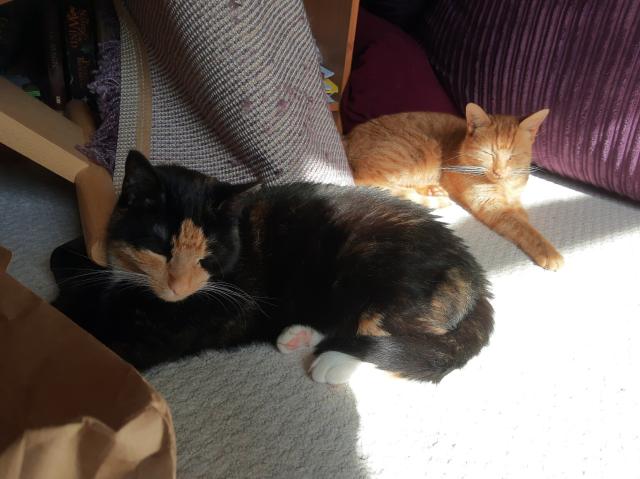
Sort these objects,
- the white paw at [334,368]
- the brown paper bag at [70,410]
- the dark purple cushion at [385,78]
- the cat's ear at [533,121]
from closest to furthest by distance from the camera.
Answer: the brown paper bag at [70,410]
the white paw at [334,368]
the cat's ear at [533,121]
the dark purple cushion at [385,78]

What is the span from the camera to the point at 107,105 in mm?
1162

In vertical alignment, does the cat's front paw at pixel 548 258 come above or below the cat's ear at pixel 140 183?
below

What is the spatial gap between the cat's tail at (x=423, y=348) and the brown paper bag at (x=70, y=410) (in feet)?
1.26

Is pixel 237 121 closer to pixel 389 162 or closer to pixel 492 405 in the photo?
pixel 389 162

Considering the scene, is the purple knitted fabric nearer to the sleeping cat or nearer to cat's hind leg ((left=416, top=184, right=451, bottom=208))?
the sleeping cat

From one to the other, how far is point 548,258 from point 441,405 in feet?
1.86

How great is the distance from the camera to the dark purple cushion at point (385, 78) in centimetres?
162

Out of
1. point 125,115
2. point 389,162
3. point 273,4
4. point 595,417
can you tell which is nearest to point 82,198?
point 125,115

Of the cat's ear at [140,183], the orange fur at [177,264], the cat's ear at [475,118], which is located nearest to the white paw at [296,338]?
Answer: the orange fur at [177,264]

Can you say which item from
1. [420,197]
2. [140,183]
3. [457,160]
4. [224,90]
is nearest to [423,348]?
[140,183]

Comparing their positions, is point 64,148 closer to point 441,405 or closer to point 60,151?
point 60,151

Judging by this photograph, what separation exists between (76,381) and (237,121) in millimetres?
687

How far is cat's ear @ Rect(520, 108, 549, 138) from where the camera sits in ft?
4.51

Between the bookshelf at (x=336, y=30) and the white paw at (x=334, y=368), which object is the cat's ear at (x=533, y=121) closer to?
the bookshelf at (x=336, y=30)
